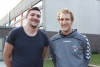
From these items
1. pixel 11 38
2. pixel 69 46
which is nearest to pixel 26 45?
pixel 11 38

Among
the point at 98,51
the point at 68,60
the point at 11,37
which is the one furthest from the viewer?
the point at 98,51

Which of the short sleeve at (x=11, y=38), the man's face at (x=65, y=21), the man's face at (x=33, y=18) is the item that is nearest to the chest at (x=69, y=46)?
the man's face at (x=65, y=21)

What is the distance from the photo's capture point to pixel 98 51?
22.3 metres

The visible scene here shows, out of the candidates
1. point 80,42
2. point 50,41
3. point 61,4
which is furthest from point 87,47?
point 61,4

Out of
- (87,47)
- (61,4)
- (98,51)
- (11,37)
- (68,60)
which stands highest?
(61,4)

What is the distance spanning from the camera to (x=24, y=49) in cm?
238

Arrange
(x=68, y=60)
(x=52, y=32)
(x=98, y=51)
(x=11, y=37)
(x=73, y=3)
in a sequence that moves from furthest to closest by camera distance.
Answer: (x=98, y=51) → (x=73, y=3) → (x=52, y=32) → (x=11, y=37) → (x=68, y=60)

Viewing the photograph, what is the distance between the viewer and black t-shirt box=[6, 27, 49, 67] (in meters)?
2.38

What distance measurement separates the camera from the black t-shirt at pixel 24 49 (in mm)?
2375

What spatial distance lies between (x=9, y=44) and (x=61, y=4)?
55.3 feet

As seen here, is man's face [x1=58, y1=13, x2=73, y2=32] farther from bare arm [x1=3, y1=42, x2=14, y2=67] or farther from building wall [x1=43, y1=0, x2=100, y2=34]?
building wall [x1=43, y1=0, x2=100, y2=34]

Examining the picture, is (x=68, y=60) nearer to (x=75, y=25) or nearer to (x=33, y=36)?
(x=33, y=36)

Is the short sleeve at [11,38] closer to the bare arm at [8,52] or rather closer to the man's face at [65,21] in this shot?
the bare arm at [8,52]

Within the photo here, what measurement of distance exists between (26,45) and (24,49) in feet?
0.22
